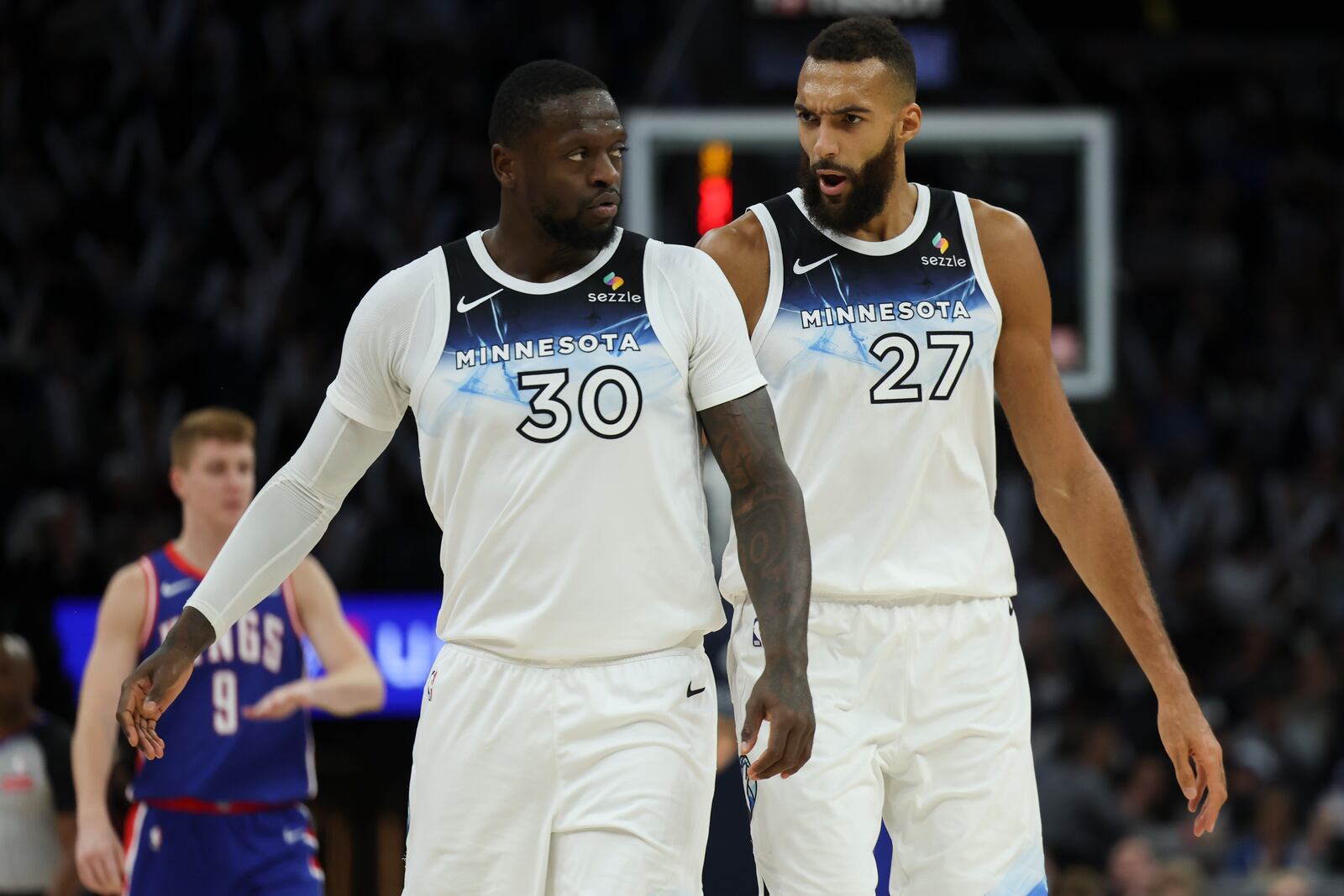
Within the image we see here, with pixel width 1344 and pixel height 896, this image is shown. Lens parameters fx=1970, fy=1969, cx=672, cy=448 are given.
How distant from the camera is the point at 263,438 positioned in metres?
12.6

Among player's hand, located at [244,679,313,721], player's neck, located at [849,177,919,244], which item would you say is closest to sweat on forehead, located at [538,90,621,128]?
player's neck, located at [849,177,919,244]

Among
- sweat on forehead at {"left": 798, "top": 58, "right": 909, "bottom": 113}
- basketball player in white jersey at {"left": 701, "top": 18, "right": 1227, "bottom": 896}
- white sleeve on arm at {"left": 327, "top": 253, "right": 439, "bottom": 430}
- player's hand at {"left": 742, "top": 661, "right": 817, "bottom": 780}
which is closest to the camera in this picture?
player's hand at {"left": 742, "top": 661, "right": 817, "bottom": 780}

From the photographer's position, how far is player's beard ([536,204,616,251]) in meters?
4.03

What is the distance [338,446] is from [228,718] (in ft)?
6.83

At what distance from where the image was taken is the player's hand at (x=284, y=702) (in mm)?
5758

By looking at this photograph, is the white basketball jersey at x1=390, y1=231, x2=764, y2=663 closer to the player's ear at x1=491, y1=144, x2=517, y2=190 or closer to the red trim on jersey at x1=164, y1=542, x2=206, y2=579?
the player's ear at x1=491, y1=144, x2=517, y2=190

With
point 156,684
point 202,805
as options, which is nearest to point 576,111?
point 156,684

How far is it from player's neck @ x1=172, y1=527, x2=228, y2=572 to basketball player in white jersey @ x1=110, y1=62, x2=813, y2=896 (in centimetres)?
207

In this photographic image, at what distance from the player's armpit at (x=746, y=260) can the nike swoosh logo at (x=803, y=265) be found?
63 millimetres

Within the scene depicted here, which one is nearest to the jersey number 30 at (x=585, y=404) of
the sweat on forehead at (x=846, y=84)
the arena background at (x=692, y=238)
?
the sweat on forehead at (x=846, y=84)

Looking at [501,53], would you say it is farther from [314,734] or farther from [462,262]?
[462,262]

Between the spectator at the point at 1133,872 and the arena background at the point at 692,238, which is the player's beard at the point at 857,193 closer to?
the arena background at the point at 692,238

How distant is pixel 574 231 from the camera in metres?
4.04

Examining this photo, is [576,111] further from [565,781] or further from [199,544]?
[199,544]
